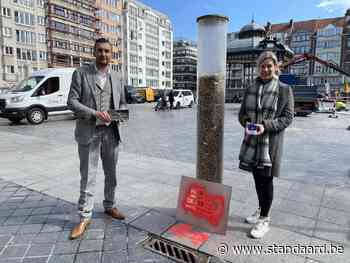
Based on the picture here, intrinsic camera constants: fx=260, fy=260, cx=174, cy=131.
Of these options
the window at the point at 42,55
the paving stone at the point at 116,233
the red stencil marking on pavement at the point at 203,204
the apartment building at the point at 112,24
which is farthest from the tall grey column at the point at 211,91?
the apartment building at the point at 112,24

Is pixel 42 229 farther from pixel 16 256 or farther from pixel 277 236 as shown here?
pixel 277 236

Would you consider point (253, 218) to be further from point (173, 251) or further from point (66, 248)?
point (66, 248)

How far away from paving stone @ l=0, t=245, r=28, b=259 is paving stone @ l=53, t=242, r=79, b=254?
0.29 m

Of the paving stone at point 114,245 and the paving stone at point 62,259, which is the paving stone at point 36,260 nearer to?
the paving stone at point 62,259

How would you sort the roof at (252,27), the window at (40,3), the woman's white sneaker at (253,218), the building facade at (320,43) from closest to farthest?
the woman's white sneaker at (253,218), the roof at (252,27), the window at (40,3), the building facade at (320,43)

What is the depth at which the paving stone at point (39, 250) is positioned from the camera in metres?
2.38

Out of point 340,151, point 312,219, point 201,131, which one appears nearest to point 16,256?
point 201,131

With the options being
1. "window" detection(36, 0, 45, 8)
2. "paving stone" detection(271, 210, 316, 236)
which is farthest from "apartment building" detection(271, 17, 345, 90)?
"paving stone" detection(271, 210, 316, 236)

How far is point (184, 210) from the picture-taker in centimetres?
288

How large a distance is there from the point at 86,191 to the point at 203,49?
1919 millimetres

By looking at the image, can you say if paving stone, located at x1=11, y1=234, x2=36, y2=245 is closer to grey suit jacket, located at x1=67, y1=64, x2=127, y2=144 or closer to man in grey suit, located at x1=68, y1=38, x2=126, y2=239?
man in grey suit, located at x1=68, y1=38, x2=126, y2=239

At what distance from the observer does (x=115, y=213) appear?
3047mm

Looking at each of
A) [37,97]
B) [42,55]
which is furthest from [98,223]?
[42,55]

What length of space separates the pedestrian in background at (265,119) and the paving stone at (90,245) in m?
1.53
